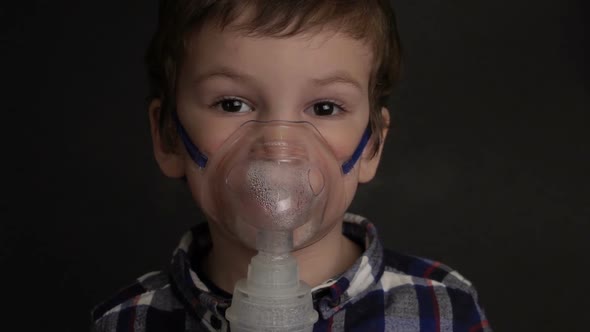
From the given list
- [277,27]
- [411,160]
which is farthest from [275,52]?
[411,160]

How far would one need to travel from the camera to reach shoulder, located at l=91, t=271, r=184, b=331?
144 cm

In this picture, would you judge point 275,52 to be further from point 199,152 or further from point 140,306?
point 140,306

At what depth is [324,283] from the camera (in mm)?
1376

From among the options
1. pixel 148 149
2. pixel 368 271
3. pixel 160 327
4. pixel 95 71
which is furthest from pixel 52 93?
pixel 368 271

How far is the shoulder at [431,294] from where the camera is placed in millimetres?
1422

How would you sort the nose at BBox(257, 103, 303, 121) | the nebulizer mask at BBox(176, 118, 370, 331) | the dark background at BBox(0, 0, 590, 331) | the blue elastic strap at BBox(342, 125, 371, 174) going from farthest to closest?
the dark background at BBox(0, 0, 590, 331) < the blue elastic strap at BBox(342, 125, 371, 174) < the nose at BBox(257, 103, 303, 121) < the nebulizer mask at BBox(176, 118, 370, 331)

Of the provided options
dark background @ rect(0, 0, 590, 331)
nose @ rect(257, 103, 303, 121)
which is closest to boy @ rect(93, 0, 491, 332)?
nose @ rect(257, 103, 303, 121)

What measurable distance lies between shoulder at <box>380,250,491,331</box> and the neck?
3.1 inches

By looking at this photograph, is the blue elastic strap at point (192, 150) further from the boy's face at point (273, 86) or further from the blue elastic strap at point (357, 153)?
the blue elastic strap at point (357, 153)

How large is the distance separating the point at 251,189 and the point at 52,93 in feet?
2.92

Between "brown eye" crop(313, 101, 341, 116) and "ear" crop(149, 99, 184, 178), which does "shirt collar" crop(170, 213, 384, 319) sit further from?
"brown eye" crop(313, 101, 341, 116)

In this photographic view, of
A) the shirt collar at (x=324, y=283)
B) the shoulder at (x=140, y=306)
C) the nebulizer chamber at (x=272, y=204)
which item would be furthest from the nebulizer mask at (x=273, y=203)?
the shoulder at (x=140, y=306)

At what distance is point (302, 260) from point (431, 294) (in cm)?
20

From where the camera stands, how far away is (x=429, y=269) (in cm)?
153
